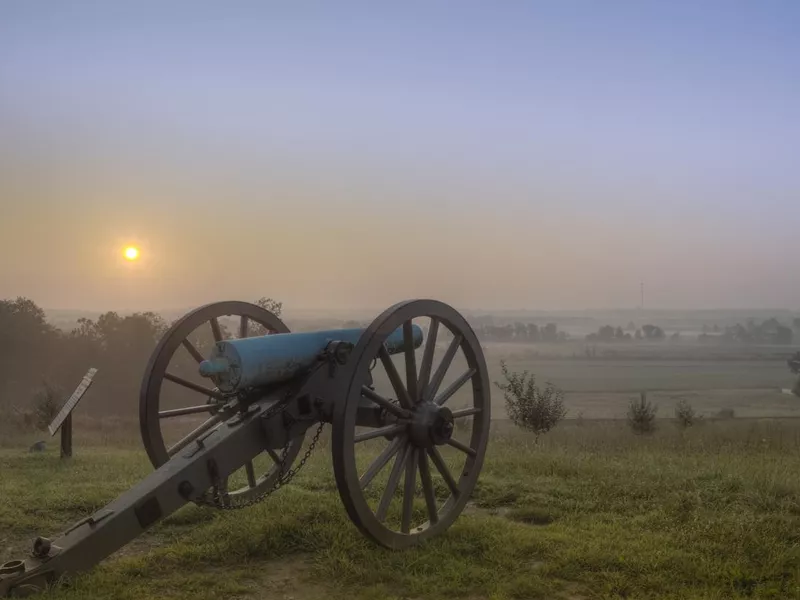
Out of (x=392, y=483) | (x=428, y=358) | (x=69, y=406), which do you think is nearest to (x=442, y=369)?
(x=428, y=358)

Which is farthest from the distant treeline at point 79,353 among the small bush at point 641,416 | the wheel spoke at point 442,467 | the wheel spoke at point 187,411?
the wheel spoke at point 442,467

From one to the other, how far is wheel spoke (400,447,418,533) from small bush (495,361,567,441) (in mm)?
8960

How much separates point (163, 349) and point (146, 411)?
536mm

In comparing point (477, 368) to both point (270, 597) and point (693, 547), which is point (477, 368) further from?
point (270, 597)

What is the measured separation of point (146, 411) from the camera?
20.4 feet

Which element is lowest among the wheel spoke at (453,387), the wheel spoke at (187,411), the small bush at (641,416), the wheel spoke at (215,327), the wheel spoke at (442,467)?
the small bush at (641,416)

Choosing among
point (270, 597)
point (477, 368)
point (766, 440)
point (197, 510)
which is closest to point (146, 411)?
point (197, 510)

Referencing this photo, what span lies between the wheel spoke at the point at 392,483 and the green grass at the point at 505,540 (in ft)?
1.03

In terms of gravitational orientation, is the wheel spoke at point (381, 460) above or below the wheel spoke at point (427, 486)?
above

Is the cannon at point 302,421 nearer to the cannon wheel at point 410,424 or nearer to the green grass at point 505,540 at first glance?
the cannon wheel at point 410,424

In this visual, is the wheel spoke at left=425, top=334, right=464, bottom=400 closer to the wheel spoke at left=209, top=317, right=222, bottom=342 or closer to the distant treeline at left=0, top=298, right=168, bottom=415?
the wheel spoke at left=209, top=317, right=222, bottom=342

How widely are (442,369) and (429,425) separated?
51 centimetres

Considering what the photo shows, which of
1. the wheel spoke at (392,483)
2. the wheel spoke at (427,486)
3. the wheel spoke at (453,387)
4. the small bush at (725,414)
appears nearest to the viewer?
the wheel spoke at (392,483)

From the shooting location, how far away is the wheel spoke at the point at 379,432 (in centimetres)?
523
